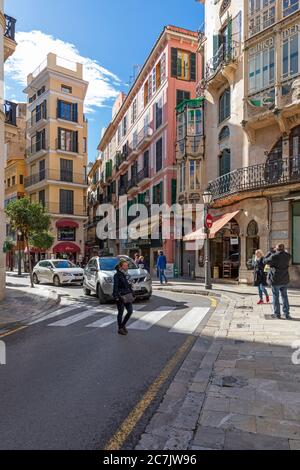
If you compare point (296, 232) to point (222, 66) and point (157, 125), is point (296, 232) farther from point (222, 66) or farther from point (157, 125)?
point (157, 125)

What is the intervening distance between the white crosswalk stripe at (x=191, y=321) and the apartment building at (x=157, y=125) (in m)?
16.4

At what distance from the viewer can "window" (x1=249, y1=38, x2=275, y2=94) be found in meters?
19.4

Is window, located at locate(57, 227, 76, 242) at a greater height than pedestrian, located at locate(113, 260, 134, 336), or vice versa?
window, located at locate(57, 227, 76, 242)

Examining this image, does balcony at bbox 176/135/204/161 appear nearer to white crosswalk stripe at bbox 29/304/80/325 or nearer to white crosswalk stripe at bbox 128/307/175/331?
white crosswalk stripe at bbox 29/304/80/325

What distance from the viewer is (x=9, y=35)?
1630 centimetres

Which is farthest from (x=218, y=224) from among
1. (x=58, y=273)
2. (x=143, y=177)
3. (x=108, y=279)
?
(x=143, y=177)

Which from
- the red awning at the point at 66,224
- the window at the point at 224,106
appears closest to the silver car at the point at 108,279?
the window at the point at 224,106

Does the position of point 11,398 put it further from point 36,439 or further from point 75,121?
point 75,121

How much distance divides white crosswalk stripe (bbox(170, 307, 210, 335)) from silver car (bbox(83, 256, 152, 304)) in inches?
89.1

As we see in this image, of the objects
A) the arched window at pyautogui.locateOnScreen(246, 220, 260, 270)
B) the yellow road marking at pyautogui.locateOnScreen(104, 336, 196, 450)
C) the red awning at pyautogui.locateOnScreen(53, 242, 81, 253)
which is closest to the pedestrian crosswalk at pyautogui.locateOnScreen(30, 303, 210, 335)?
the yellow road marking at pyautogui.locateOnScreen(104, 336, 196, 450)

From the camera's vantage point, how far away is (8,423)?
3941mm

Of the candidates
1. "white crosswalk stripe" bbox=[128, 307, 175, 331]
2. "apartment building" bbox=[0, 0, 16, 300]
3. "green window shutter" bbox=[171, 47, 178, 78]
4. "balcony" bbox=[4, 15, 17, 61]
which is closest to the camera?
"white crosswalk stripe" bbox=[128, 307, 175, 331]

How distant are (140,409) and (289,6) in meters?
20.3
